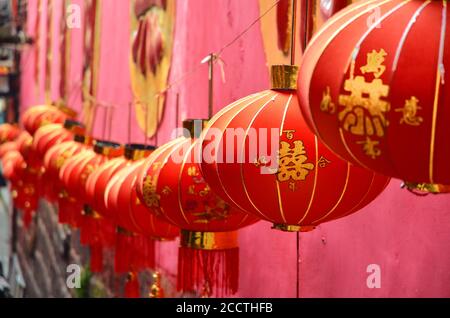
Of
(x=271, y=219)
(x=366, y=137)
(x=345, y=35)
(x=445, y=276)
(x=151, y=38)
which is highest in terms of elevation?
(x=151, y=38)

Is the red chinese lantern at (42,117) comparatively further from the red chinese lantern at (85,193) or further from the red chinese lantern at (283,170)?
the red chinese lantern at (283,170)

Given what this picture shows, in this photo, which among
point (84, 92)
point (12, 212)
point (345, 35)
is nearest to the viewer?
point (345, 35)

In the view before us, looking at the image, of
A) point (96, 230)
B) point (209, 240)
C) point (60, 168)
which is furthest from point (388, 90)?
point (60, 168)

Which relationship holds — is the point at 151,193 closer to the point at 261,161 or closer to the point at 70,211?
the point at 261,161

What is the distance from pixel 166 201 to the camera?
9.35ft

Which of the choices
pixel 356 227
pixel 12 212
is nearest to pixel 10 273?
pixel 12 212

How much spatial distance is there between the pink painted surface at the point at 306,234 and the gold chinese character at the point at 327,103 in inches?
48.8

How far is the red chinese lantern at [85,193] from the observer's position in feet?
14.8

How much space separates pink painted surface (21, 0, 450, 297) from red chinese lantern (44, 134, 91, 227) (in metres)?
0.63

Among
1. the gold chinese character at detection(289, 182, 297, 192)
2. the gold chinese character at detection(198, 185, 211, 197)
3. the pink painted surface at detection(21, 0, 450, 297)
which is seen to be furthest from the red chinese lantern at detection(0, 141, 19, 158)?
the gold chinese character at detection(289, 182, 297, 192)

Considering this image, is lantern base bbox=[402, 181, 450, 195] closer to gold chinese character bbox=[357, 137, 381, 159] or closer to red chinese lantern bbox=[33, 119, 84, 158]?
gold chinese character bbox=[357, 137, 381, 159]

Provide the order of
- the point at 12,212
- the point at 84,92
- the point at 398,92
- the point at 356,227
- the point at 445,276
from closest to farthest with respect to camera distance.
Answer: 1. the point at 398,92
2. the point at 445,276
3. the point at 356,227
4. the point at 84,92
5. the point at 12,212

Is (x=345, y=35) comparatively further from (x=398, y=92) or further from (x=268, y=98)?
(x=268, y=98)

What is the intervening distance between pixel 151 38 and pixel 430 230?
3.76 meters
